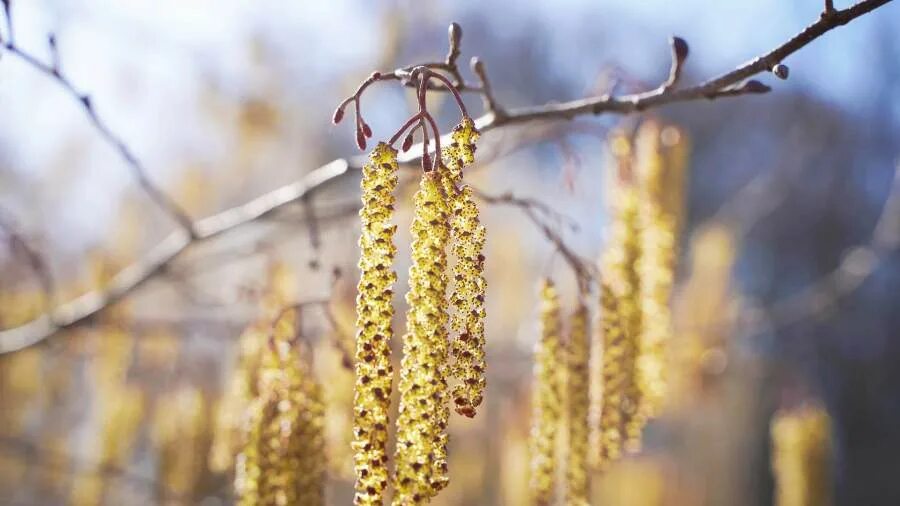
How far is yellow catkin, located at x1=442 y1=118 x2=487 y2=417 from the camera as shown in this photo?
0.63m

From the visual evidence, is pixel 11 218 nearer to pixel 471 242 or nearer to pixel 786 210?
pixel 471 242

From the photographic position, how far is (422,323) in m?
0.63

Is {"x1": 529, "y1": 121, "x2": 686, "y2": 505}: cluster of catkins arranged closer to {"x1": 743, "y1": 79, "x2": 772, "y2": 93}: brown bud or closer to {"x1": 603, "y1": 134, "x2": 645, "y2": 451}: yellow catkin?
{"x1": 603, "y1": 134, "x2": 645, "y2": 451}: yellow catkin

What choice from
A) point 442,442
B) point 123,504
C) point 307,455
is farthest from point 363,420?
point 123,504

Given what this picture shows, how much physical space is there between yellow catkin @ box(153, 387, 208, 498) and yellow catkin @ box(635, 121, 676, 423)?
1.14m

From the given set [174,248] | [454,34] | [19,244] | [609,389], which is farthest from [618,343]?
[19,244]

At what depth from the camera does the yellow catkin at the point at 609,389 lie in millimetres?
1066

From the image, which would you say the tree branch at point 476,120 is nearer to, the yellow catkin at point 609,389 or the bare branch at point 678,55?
the bare branch at point 678,55

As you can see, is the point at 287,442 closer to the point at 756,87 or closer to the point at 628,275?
the point at 628,275

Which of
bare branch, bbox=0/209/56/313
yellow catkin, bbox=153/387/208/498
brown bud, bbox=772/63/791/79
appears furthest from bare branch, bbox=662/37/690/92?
yellow catkin, bbox=153/387/208/498

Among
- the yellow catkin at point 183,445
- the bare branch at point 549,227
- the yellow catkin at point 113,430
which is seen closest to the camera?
the bare branch at point 549,227

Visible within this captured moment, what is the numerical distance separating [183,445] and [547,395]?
53.5 inches

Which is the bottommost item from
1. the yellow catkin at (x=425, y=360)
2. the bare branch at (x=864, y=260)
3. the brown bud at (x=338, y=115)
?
the yellow catkin at (x=425, y=360)

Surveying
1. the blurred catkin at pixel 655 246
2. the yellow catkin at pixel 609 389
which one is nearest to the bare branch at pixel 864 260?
the blurred catkin at pixel 655 246
